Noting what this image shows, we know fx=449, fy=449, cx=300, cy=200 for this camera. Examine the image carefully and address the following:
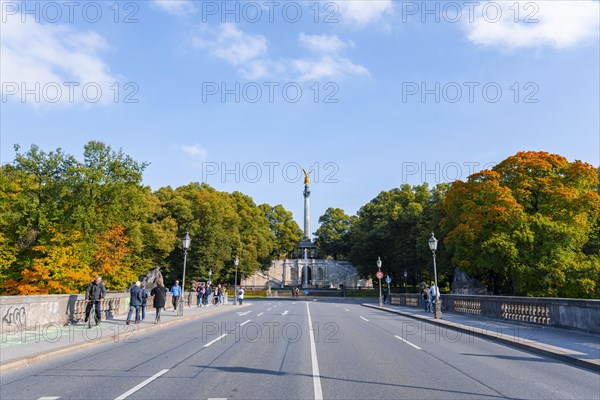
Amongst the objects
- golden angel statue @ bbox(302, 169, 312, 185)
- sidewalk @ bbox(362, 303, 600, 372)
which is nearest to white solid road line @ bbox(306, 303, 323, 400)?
sidewalk @ bbox(362, 303, 600, 372)

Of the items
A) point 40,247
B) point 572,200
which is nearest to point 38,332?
point 40,247

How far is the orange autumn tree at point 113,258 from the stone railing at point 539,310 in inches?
1164

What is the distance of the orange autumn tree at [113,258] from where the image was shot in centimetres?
3984

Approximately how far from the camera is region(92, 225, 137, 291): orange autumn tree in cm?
3984

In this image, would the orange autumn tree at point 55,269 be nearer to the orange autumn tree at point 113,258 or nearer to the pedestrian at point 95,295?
the orange autumn tree at point 113,258

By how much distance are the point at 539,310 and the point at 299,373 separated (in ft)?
40.5

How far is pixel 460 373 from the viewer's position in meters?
8.67

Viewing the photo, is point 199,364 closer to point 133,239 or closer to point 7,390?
point 7,390

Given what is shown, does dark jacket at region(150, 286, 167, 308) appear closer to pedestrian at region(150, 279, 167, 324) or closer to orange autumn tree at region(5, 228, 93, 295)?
pedestrian at region(150, 279, 167, 324)

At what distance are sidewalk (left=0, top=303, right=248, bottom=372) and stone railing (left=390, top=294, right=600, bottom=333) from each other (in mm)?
14206

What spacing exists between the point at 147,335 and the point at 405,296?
28.7 m

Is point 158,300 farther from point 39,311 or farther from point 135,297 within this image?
point 39,311


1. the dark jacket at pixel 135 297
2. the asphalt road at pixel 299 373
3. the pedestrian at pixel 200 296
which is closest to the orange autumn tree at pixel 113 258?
the pedestrian at pixel 200 296

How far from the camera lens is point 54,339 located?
12.8 meters
